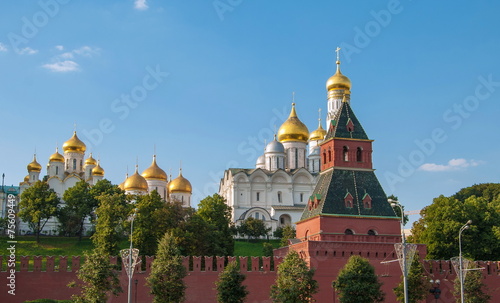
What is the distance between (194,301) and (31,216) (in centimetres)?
2887

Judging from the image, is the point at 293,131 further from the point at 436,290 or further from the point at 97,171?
the point at 436,290

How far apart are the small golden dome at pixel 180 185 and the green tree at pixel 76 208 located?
1500 cm

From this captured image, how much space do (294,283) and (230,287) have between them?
3.56 m

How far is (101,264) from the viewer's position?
35.4 m

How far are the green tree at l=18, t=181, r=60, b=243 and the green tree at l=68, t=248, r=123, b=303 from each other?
94.1 ft

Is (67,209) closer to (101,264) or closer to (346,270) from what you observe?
(101,264)

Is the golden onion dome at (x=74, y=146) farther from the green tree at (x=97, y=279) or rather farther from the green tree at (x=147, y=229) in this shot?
the green tree at (x=97, y=279)

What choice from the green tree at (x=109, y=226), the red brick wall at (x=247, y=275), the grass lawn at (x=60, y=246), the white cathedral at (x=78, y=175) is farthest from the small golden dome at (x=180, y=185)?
the red brick wall at (x=247, y=275)

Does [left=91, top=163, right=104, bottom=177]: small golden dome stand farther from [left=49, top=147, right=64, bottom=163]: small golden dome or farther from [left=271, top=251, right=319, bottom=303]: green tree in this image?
[left=271, top=251, right=319, bottom=303]: green tree

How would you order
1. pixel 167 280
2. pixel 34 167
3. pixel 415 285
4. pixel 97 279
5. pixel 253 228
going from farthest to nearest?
1. pixel 34 167
2. pixel 253 228
3. pixel 415 285
4. pixel 167 280
5. pixel 97 279

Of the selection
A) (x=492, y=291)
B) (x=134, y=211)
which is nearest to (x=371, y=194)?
(x=492, y=291)

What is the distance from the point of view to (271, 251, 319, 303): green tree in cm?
3578

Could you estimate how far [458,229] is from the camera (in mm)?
49281

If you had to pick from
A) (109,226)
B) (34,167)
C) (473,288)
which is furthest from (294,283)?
(34,167)
